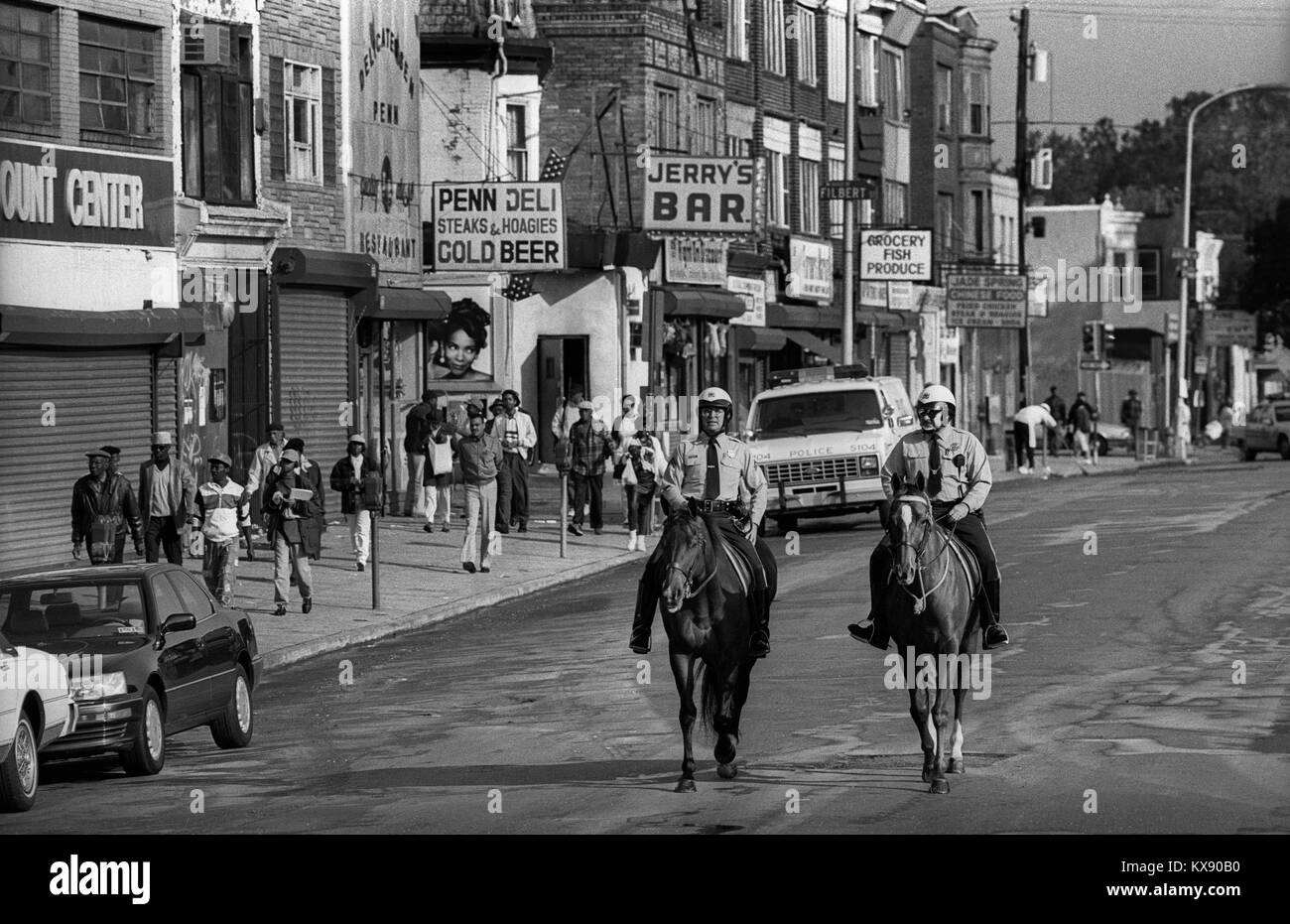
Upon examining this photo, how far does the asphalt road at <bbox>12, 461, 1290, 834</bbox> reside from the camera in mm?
12000

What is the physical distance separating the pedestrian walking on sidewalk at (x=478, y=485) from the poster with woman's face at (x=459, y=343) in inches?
548

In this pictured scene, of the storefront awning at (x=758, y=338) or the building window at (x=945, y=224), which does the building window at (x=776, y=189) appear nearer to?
the storefront awning at (x=758, y=338)

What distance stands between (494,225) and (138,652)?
73.0 ft

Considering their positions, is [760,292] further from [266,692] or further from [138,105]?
[266,692]

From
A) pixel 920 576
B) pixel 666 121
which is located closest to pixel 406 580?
pixel 920 576

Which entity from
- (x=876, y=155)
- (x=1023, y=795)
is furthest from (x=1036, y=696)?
(x=876, y=155)

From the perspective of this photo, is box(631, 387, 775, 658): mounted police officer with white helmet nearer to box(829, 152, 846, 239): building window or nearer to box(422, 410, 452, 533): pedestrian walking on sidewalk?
box(422, 410, 452, 533): pedestrian walking on sidewalk

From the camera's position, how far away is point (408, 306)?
38.5m

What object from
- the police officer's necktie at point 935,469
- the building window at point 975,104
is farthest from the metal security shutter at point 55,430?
the building window at point 975,104

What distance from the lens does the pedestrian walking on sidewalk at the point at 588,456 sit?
34125mm

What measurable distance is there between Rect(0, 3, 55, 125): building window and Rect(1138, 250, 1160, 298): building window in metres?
73.2

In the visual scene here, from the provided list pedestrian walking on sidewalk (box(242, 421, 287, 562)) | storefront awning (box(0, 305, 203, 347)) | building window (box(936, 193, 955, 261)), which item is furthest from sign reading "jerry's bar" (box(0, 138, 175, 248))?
building window (box(936, 193, 955, 261))

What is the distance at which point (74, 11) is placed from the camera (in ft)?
93.8
